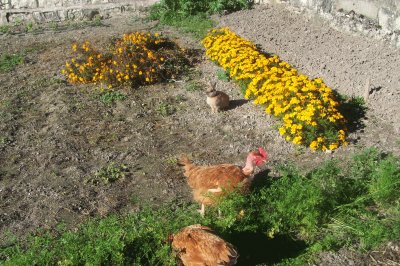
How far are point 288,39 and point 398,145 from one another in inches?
160

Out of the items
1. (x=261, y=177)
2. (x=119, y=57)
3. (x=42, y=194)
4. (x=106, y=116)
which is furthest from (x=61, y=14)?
(x=261, y=177)

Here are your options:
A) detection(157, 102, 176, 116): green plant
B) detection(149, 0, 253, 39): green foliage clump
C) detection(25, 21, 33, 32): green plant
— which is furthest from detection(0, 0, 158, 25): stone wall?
detection(157, 102, 176, 116): green plant

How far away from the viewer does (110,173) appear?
21.3 ft

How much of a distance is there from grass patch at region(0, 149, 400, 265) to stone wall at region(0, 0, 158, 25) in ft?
26.7

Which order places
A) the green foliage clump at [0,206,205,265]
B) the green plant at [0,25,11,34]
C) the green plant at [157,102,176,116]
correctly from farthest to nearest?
the green plant at [0,25,11,34] < the green plant at [157,102,176,116] < the green foliage clump at [0,206,205,265]

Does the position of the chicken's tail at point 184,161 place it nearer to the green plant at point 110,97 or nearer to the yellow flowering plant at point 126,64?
the green plant at point 110,97

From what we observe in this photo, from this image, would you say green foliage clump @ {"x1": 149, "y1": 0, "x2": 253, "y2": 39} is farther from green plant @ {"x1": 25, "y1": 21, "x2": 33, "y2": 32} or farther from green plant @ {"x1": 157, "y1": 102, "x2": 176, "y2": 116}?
green plant @ {"x1": 157, "y1": 102, "x2": 176, "y2": 116}

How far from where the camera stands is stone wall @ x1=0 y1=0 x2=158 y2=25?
12.7 m

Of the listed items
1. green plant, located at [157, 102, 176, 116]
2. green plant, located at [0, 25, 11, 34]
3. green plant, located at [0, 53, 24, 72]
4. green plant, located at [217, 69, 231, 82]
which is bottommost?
green plant, located at [0, 25, 11, 34]

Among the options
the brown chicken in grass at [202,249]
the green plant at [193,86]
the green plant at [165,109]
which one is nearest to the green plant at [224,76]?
the green plant at [193,86]

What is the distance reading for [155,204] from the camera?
587cm

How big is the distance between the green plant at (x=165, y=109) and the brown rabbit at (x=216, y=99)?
2.03 ft

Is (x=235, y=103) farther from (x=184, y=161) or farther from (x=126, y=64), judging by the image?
(x=184, y=161)

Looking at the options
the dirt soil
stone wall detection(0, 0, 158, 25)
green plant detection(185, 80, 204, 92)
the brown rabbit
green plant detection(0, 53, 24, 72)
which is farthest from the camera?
stone wall detection(0, 0, 158, 25)
